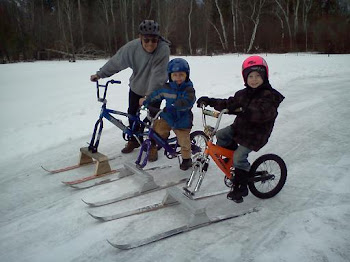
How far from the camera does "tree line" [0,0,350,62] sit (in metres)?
A: 26.4

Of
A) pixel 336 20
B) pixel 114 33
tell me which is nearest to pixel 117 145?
pixel 114 33

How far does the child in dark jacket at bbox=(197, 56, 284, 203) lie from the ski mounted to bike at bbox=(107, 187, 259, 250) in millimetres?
321

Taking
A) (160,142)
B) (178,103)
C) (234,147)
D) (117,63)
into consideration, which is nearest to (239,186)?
(234,147)

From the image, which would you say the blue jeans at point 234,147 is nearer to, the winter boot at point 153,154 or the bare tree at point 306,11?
the winter boot at point 153,154

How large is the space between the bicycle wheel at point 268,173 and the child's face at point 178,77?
1370 mm

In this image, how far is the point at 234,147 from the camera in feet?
11.6

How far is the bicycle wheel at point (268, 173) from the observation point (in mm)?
A: 3281

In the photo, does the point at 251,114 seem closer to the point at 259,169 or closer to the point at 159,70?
the point at 259,169

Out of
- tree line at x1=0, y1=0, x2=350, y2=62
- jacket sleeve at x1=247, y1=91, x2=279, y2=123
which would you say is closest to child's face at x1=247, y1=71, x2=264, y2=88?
jacket sleeve at x1=247, y1=91, x2=279, y2=123

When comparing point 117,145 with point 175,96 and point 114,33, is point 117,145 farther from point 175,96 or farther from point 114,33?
point 114,33

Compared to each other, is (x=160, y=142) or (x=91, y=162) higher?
(x=160, y=142)

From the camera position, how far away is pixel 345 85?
358 inches

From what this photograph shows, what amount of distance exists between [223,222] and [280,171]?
3.03ft

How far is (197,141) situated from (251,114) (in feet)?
6.17
